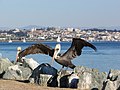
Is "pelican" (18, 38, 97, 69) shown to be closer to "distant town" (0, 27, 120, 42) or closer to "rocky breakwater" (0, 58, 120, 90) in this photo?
"rocky breakwater" (0, 58, 120, 90)

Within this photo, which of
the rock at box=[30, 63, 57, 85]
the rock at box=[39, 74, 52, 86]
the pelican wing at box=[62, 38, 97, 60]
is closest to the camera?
the rock at box=[39, 74, 52, 86]

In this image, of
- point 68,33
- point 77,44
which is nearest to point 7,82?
point 77,44

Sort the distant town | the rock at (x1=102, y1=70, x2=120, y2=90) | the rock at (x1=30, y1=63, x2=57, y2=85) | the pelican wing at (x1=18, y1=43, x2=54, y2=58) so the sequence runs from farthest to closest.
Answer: the distant town
the pelican wing at (x1=18, y1=43, x2=54, y2=58)
the rock at (x1=30, y1=63, x2=57, y2=85)
the rock at (x1=102, y1=70, x2=120, y2=90)

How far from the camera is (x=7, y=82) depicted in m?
19.7

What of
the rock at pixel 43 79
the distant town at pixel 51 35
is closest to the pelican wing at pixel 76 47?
the rock at pixel 43 79

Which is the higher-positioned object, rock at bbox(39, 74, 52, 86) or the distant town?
rock at bbox(39, 74, 52, 86)

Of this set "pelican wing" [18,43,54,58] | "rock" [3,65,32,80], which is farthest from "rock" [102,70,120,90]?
"rock" [3,65,32,80]

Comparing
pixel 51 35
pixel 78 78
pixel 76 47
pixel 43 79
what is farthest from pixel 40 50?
pixel 51 35

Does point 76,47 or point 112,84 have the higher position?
point 76,47

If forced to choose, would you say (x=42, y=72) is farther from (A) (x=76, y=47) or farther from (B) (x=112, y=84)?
(B) (x=112, y=84)

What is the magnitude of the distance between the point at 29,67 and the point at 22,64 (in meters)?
0.61

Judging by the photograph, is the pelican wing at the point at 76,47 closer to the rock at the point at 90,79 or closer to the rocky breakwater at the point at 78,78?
the rocky breakwater at the point at 78,78

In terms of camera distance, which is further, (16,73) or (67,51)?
(16,73)

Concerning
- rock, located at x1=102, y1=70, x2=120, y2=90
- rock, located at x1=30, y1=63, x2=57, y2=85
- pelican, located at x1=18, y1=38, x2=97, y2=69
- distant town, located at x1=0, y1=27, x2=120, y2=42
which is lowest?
distant town, located at x1=0, y1=27, x2=120, y2=42
